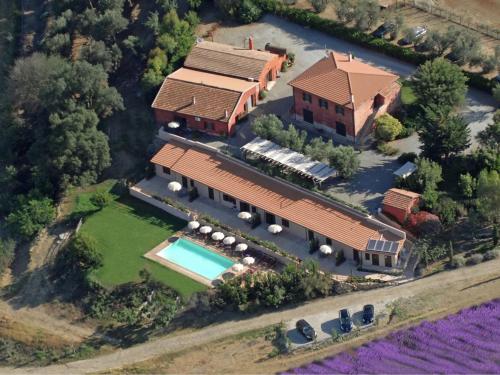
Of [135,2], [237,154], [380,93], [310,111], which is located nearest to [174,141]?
[237,154]

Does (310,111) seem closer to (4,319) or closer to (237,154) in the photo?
(237,154)

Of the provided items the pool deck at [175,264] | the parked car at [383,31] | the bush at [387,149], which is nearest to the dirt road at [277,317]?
the pool deck at [175,264]

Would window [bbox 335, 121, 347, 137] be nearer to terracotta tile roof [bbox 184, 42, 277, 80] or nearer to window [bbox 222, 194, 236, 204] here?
terracotta tile roof [bbox 184, 42, 277, 80]

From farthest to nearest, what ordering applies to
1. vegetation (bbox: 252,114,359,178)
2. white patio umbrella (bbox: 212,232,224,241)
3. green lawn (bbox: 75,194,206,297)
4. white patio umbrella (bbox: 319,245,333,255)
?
1. vegetation (bbox: 252,114,359,178)
2. white patio umbrella (bbox: 212,232,224,241)
3. green lawn (bbox: 75,194,206,297)
4. white patio umbrella (bbox: 319,245,333,255)

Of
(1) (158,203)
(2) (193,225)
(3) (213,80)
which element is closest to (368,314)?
(2) (193,225)

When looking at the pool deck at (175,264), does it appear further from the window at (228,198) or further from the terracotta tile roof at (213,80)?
the terracotta tile roof at (213,80)

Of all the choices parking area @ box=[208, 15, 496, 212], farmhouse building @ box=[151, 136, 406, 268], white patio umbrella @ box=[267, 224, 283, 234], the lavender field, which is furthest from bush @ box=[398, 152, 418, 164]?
the lavender field
